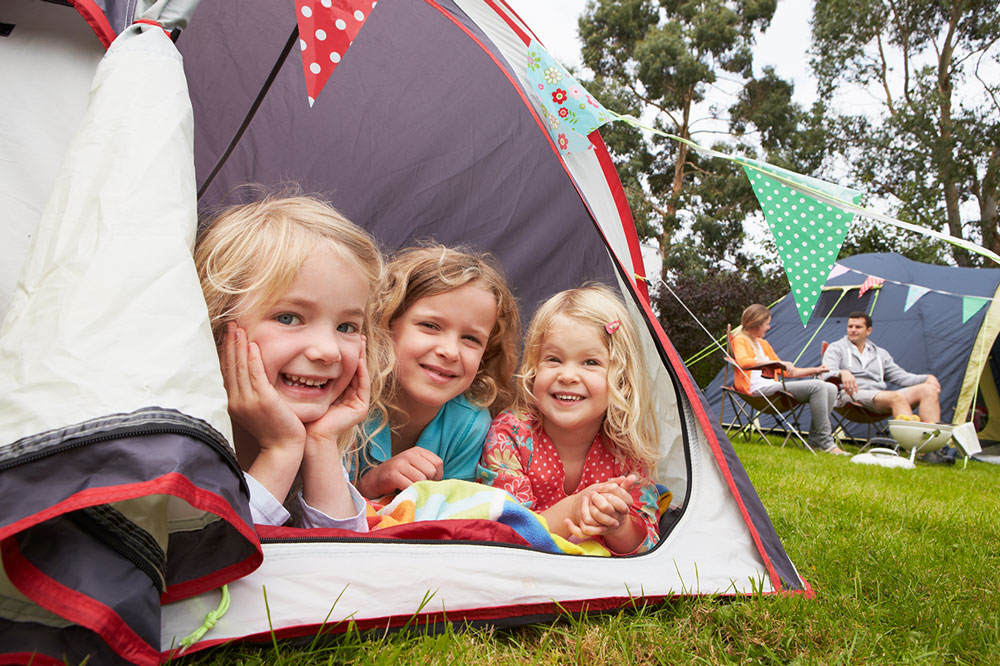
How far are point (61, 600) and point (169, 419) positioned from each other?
0.65ft

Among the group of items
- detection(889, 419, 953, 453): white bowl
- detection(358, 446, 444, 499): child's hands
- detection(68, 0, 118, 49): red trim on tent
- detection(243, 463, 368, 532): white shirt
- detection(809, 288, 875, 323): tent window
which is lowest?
detection(358, 446, 444, 499): child's hands

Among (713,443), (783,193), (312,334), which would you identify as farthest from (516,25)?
(713,443)

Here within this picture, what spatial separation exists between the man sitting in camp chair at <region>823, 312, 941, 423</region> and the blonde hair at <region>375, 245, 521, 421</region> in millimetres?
3705

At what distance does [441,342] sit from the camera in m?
1.62

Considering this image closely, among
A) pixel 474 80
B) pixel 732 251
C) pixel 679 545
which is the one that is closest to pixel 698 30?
pixel 732 251

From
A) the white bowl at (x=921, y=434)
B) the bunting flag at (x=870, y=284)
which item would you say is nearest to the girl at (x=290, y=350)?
the white bowl at (x=921, y=434)

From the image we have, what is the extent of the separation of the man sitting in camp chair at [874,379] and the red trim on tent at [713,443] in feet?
12.3

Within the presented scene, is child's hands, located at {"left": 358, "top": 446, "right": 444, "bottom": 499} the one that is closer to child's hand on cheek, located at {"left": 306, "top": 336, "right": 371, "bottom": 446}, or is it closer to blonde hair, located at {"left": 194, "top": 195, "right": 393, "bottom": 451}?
blonde hair, located at {"left": 194, "top": 195, "right": 393, "bottom": 451}

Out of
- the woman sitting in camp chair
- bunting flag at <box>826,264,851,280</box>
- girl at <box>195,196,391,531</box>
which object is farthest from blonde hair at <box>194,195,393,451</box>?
bunting flag at <box>826,264,851,280</box>

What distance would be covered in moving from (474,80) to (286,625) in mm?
1781

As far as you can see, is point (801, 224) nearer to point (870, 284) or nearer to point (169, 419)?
point (169, 419)

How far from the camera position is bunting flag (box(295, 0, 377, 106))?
4.53ft

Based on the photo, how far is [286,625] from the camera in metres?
0.91

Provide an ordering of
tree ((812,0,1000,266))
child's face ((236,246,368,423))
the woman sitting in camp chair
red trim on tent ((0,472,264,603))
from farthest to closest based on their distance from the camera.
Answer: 1. tree ((812,0,1000,266))
2. the woman sitting in camp chair
3. child's face ((236,246,368,423))
4. red trim on tent ((0,472,264,603))
